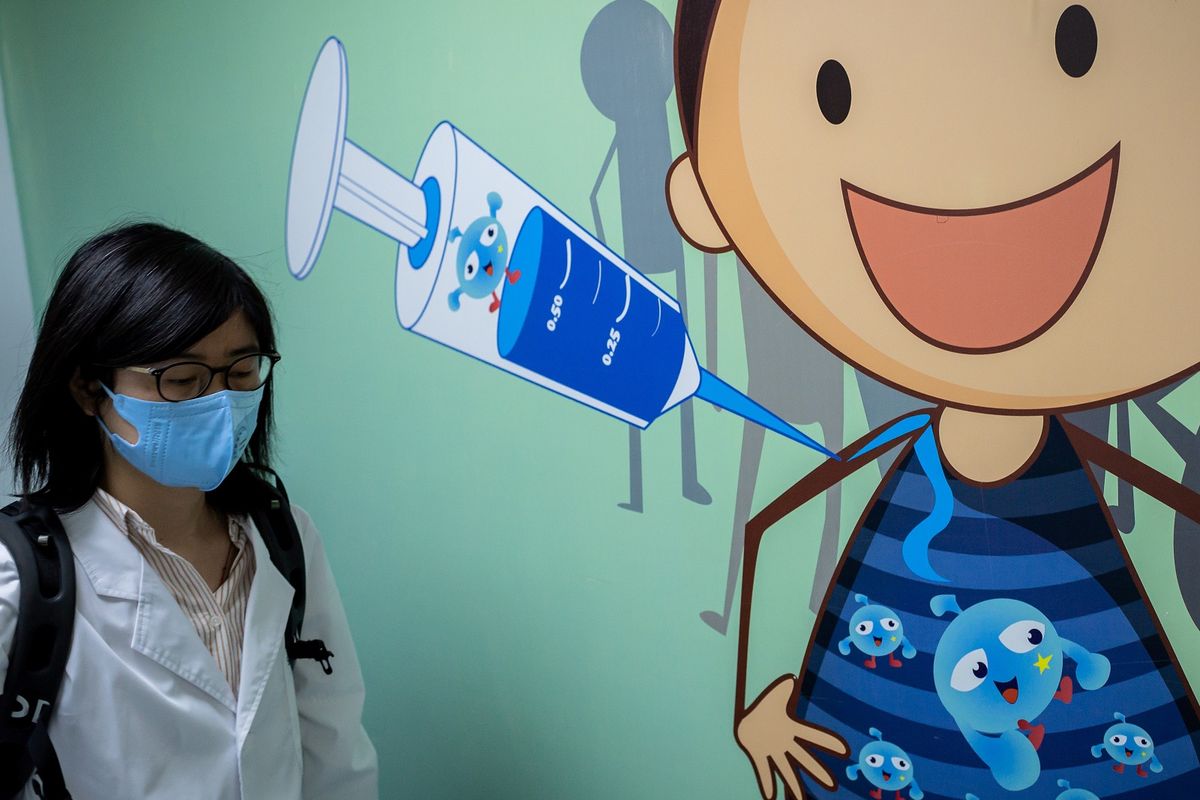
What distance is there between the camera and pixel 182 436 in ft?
3.68

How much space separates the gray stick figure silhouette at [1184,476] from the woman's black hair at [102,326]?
1.05 meters

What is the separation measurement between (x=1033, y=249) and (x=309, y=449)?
4.12 feet

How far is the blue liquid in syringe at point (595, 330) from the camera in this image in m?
1.38

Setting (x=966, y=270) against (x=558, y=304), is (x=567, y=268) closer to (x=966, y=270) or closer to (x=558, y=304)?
(x=558, y=304)

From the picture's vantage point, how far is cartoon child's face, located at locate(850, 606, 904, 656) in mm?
1248

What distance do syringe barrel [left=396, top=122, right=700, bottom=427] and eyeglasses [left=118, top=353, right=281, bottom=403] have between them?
418mm

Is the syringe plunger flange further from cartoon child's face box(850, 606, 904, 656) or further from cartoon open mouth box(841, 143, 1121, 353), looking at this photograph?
cartoon child's face box(850, 606, 904, 656)

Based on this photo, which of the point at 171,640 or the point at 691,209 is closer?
the point at 171,640

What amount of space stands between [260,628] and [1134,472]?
106cm

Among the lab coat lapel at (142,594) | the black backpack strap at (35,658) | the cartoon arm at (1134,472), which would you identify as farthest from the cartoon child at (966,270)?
the black backpack strap at (35,658)

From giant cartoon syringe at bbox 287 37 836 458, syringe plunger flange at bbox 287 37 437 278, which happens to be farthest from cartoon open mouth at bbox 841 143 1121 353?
syringe plunger flange at bbox 287 37 437 278

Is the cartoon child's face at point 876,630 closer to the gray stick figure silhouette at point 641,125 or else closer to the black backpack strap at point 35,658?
the gray stick figure silhouette at point 641,125

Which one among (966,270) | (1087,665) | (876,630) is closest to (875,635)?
(876,630)

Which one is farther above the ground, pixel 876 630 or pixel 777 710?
pixel 876 630
